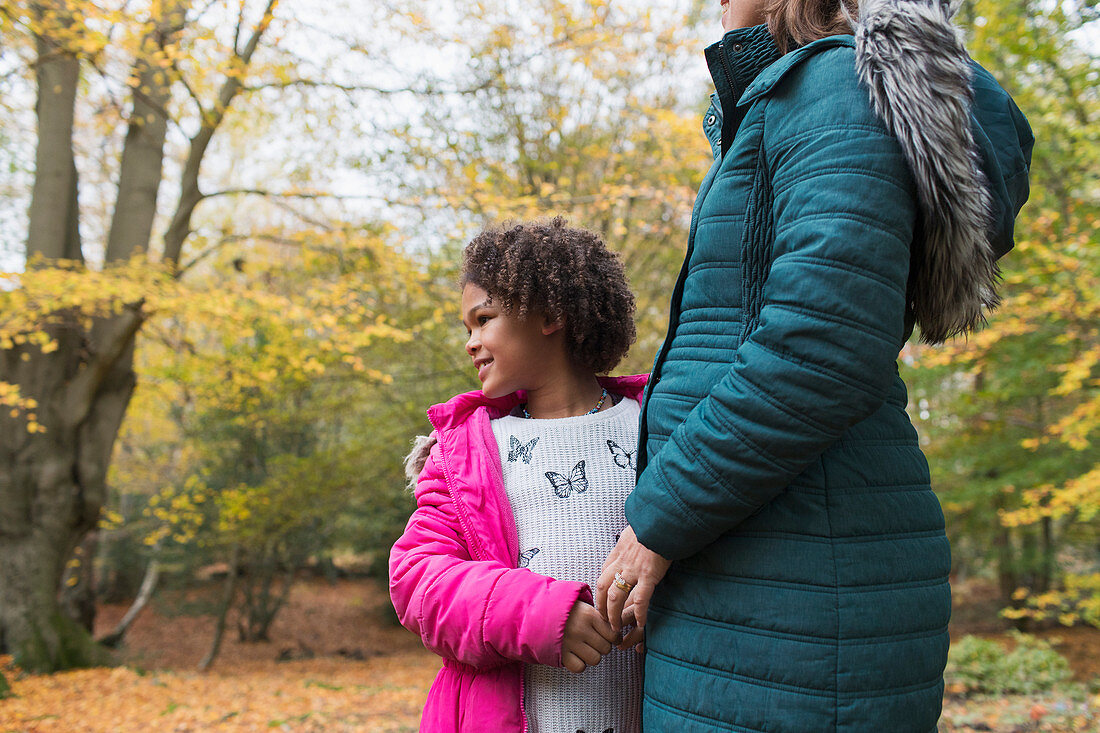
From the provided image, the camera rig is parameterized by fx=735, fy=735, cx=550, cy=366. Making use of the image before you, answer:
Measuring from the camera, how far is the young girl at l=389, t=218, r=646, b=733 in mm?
1268

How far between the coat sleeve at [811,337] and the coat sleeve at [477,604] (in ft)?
1.09

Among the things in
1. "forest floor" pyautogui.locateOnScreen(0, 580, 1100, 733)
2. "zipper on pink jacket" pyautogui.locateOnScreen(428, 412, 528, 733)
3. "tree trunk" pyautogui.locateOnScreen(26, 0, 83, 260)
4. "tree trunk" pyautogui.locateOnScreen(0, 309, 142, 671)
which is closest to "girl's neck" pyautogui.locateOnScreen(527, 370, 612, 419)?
"zipper on pink jacket" pyautogui.locateOnScreen(428, 412, 528, 733)

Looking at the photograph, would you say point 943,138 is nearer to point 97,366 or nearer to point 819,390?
point 819,390

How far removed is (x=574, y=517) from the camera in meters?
1.48

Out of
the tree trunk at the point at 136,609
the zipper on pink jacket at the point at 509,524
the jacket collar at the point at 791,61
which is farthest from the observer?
the tree trunk at the point at 136,609

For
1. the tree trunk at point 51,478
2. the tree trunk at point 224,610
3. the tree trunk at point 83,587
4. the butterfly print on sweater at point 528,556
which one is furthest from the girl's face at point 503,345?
the tree trunk at point 83,587

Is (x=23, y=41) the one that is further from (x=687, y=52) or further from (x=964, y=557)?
(x=964, y=557)

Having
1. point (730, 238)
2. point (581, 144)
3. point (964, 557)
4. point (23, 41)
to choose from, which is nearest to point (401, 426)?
point (581, 144)

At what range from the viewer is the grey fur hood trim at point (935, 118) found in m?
0.94

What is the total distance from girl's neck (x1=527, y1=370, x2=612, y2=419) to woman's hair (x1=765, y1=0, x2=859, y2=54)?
0.83 m

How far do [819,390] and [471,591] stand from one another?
2.28 feet

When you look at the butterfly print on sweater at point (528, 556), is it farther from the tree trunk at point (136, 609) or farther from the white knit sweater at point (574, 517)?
the tree trunk at point (136, 609)

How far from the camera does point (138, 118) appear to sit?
7.60 m

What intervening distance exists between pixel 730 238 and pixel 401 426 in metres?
8.68
